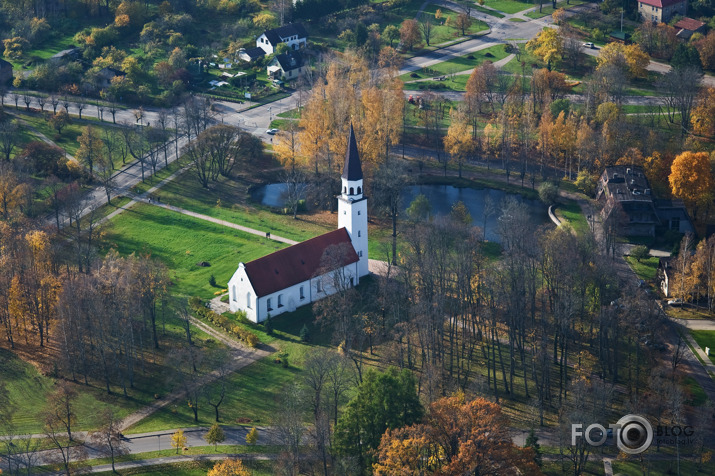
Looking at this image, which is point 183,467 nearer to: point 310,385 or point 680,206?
point 310,385

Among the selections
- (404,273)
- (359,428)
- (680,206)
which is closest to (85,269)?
(404,273)

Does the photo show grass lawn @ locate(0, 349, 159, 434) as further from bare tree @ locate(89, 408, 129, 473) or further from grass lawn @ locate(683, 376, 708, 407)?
grass lawn @ locate(683, 376, 708, 407)

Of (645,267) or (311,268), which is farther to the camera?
(645,267)

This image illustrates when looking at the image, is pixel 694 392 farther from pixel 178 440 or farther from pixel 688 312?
pixel 178 440

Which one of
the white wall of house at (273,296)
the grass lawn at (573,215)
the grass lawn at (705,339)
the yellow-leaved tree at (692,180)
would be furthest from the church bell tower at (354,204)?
the yellow-leaved tree at (692,180)

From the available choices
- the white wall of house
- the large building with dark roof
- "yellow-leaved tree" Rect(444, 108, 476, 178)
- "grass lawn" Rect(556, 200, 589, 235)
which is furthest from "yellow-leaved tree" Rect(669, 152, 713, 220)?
the white wall of house

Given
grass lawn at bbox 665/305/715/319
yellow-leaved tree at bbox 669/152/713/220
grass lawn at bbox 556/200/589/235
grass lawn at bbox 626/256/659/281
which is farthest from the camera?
yellow-leaved tree at bbox 669/152/713/220

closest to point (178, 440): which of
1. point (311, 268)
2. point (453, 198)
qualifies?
point (311, 268)

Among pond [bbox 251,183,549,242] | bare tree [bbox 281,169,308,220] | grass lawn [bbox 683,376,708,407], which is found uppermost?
bare tree [bbox 281,169,308,220]

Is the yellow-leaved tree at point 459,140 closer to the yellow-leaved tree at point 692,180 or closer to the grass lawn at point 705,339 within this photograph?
the yellow-leaved tree at point 692,180
